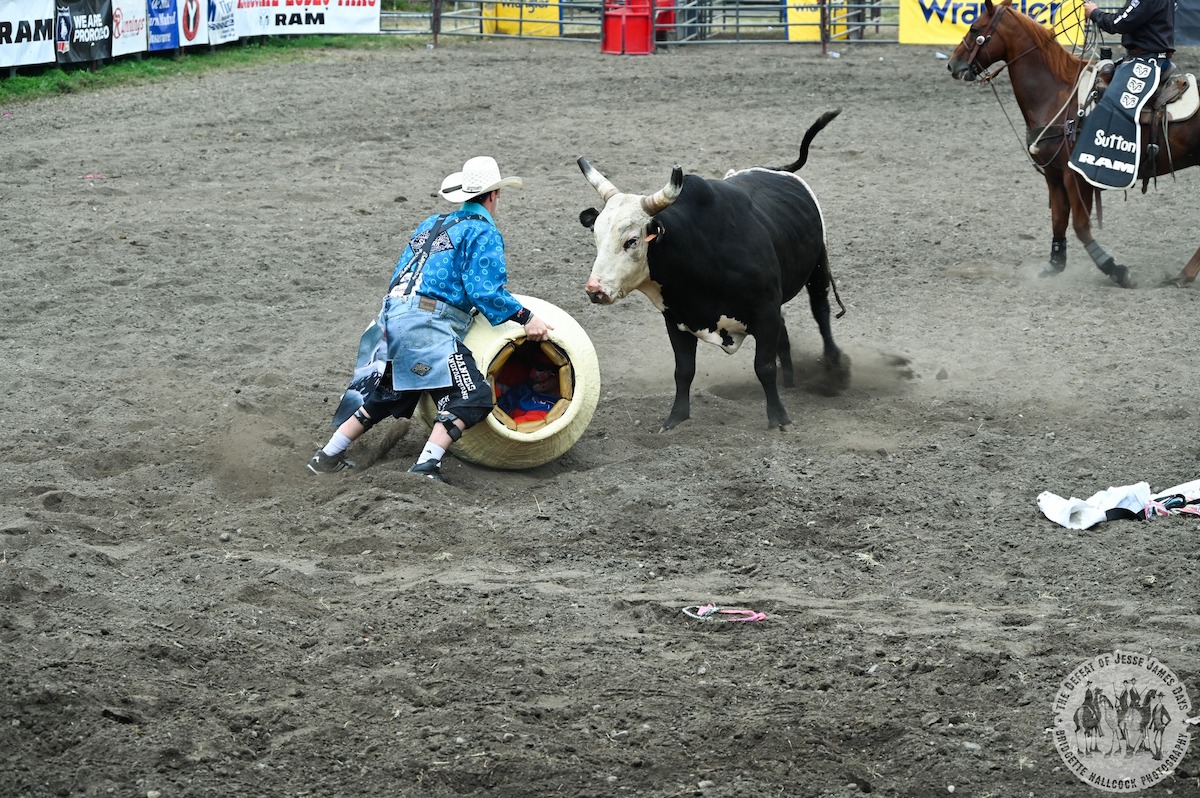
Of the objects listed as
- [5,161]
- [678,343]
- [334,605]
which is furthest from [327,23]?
[334,605]

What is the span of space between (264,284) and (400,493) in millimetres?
4190

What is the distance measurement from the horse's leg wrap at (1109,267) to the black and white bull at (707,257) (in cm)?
342

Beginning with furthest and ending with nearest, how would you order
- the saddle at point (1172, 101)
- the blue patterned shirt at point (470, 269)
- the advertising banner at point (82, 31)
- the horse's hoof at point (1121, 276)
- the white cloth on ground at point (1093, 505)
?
the advertising banner at point (82, 31) → the horse's hoof at point (1121, 276) → the saddle at point (1172, 101) → the blue patterned shirt at point (470, 269) → the white cloth on ground at point (1093, 505)

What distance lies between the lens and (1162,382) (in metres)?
7.84

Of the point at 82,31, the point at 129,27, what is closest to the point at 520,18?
the point at 129,27

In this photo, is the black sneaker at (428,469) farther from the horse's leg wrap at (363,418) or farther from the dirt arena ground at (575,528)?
the horse's leg wrap at (363,418)

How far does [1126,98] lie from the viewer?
33.0 ft

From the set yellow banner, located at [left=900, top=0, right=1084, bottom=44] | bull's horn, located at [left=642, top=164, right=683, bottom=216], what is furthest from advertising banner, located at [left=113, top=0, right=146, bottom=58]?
bull's horn, located at [left=642, top=164, right=683, bottom=216]

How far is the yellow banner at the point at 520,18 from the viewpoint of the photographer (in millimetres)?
24266

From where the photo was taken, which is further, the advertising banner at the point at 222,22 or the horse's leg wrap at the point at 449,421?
the advertising banner at the point at 222,22

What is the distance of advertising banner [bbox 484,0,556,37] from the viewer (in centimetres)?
2427

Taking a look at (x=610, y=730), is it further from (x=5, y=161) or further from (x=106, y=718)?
(x=5, y=161)

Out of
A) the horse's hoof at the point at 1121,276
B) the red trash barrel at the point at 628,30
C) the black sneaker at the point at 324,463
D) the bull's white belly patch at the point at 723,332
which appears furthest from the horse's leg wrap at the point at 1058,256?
the red trash barrel at the point at 628,30

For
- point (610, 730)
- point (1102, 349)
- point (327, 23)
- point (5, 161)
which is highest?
point (327, 23)
